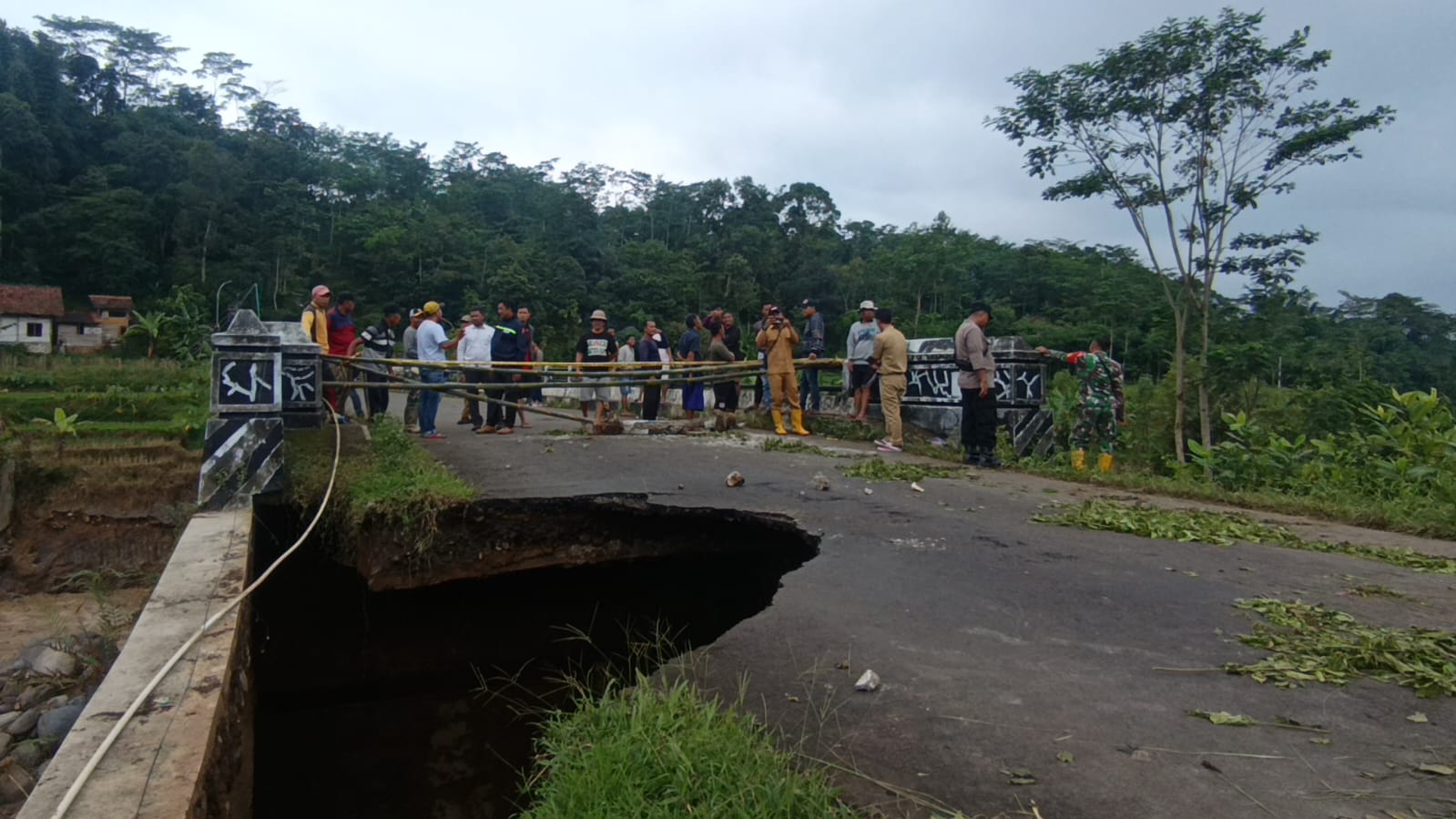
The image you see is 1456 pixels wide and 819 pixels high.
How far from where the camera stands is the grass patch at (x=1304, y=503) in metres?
5.34

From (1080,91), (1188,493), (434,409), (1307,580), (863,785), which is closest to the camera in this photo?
(863,785)

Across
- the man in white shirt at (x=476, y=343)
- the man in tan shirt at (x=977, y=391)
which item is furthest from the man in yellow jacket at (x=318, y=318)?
the man in tan shirt at (x=977, y=391)

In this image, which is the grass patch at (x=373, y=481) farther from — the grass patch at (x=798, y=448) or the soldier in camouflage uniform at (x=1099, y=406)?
the soldier in camouflage uniform at (x=1099, y=406)

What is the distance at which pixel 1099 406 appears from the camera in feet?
26.6

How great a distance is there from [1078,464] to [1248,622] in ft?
15.8

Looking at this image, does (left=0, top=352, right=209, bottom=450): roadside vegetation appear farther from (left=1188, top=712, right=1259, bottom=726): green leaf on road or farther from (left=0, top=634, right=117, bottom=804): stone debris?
(left=1188, top=712, right=1259, bottom=726): green leaf on road

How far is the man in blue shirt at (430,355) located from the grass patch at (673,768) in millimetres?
6484

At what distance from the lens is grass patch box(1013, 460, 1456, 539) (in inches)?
210

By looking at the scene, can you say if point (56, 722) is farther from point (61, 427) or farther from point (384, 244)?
point (384, 244)

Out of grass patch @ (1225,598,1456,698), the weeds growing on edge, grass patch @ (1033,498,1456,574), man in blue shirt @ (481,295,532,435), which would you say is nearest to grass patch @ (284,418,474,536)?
the weeds growing on edge

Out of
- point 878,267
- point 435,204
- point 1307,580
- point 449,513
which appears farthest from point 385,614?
point 435,204

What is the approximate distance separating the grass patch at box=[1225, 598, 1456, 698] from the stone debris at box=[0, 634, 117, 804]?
275 inches

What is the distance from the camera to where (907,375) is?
9570 millimetres

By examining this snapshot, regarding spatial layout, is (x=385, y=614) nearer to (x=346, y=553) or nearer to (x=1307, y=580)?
(x=346, y=553)
